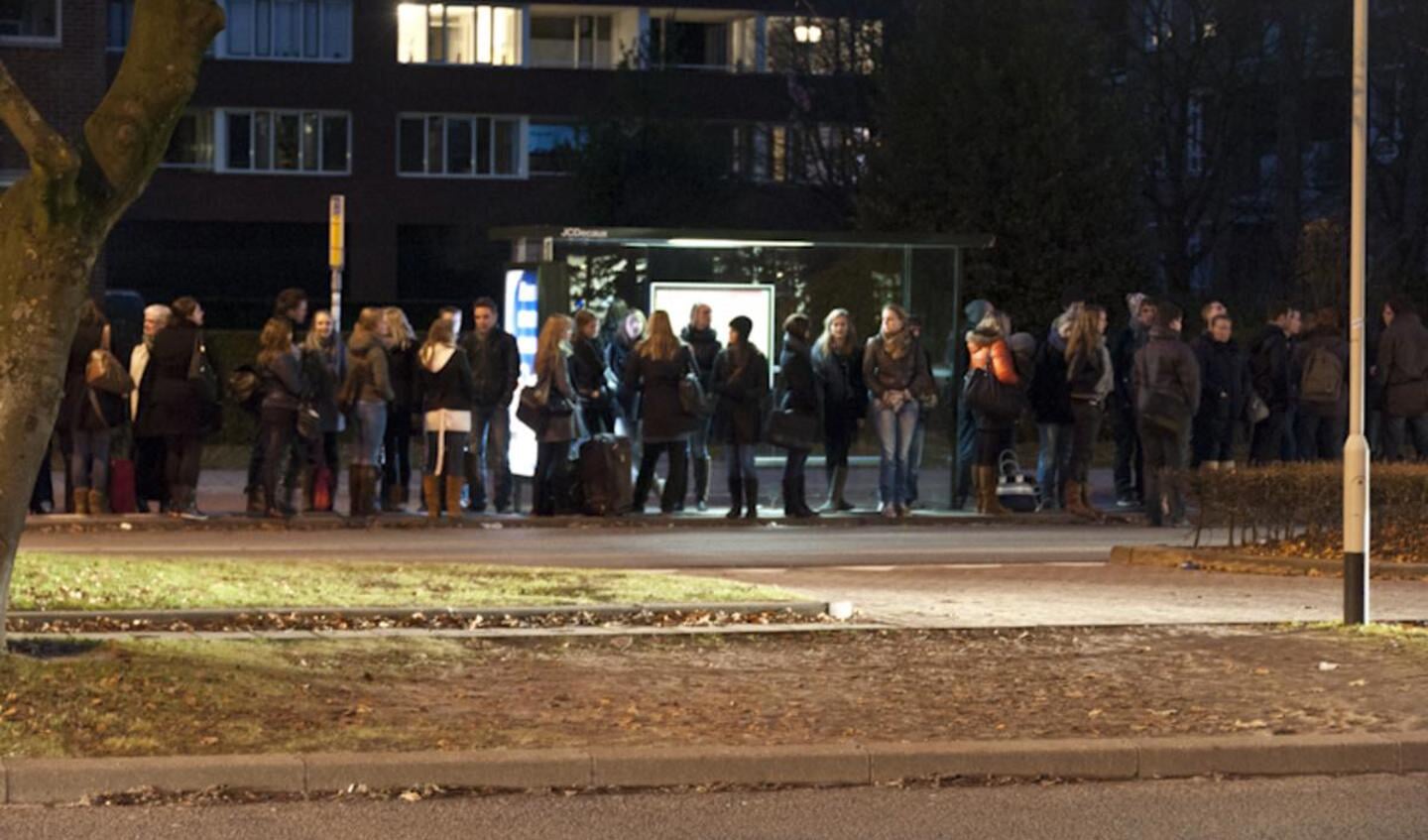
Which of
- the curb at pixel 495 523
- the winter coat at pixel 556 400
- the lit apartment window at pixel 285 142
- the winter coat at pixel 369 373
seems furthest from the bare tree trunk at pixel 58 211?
the lit apartment window at pixel 285 142

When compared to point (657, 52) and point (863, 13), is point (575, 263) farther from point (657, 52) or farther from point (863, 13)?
point (657, 52)

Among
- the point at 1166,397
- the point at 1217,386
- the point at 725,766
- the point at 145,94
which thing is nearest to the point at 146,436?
the point at 1166,397

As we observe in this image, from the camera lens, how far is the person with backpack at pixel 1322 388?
2311 cm

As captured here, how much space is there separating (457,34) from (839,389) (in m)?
46.7

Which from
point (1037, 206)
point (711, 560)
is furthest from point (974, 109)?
point (711, 560)

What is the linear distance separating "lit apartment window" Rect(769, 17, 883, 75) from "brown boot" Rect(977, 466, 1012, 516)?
2417cm

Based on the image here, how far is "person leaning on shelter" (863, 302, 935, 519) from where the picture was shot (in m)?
22.1

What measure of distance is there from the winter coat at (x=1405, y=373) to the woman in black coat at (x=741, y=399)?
5.57 m

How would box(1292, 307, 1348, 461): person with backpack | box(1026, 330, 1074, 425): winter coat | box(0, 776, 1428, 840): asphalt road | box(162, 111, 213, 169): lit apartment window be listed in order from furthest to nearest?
box(162, 111, 213, 169): lit apartment window, box(1292, 307, 1348, 461): person with backpack, box(1026, 330, 1074, 425): winter coat, box(0, 776, 1428, 840): asphalt road

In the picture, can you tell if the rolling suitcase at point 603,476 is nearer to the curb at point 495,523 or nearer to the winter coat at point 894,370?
the curb at point 495,523

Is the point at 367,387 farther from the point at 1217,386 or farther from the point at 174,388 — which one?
the point at 1217,386

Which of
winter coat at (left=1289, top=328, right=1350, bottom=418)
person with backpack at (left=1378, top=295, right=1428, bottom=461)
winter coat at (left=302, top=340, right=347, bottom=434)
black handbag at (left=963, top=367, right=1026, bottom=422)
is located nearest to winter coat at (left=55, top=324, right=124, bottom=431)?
winter coat at (left=302, top=340, right=347, bottom=434)

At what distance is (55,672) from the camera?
1052cm

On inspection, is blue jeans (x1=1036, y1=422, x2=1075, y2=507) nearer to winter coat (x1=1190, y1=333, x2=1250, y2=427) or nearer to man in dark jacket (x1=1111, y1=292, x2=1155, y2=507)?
man in dark jacket (x1=1111, y1=292, x2=1155, y2=507)
